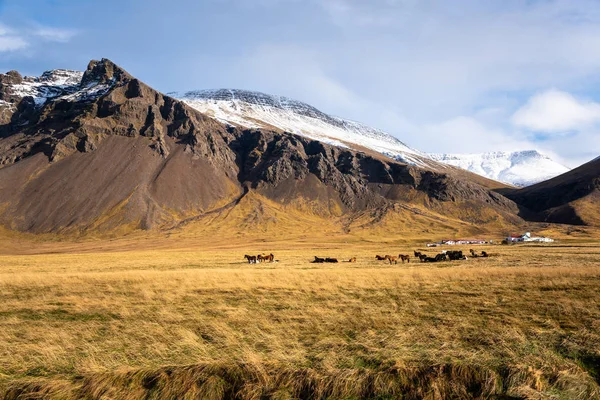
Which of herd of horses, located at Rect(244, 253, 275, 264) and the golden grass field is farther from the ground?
the golden grass field

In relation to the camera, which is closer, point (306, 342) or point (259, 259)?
point (306, 342)

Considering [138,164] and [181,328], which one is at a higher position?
[138,164]

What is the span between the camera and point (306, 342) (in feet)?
36.2

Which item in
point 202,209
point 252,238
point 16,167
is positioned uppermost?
point 16,167

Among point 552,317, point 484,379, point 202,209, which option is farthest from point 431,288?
point 202,209

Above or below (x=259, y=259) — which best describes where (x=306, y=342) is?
above

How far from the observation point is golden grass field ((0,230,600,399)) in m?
8.24

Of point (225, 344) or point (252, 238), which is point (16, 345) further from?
point (252, 238)

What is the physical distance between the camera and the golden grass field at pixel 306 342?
324 inches

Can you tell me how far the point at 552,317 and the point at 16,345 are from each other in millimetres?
18241

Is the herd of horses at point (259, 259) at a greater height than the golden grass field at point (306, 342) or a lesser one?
lesser

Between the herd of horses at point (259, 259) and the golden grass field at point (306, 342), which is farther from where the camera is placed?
the herd of horses at point (259, 259)

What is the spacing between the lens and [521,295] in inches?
693

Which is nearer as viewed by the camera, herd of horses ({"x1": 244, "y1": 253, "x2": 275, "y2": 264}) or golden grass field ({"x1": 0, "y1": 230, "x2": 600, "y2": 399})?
golden grass field ({"x1": 0, "y1": 230, "x2": 600, "y2": 399})
